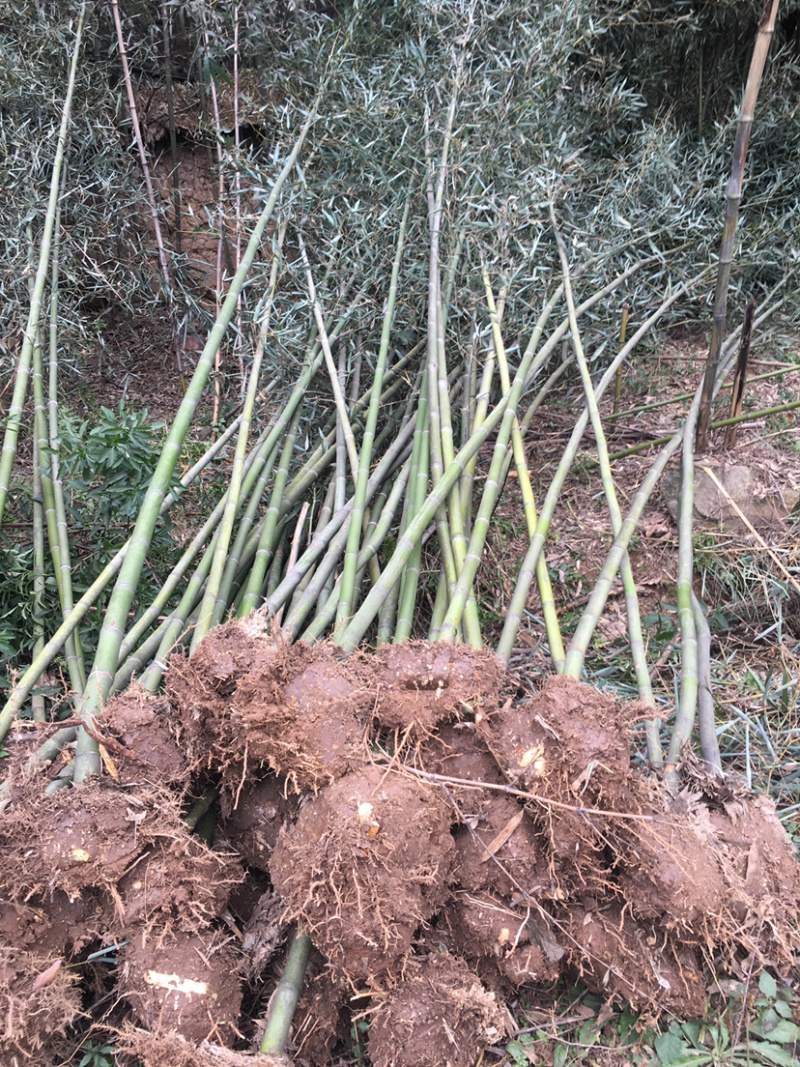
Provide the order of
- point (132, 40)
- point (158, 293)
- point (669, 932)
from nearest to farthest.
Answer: point (669, 932)
point (132, 40)
point (158, 293)

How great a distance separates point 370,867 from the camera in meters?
1.36

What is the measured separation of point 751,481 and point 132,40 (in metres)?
3.81

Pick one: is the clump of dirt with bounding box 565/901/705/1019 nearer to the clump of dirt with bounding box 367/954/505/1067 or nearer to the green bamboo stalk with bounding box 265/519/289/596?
the clump of dirt with bounding box 367/954/505/1067

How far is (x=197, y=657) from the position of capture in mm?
1591

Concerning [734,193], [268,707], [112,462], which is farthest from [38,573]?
[734,193]

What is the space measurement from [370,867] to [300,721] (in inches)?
12.8

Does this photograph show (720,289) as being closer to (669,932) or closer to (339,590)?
(339,590)

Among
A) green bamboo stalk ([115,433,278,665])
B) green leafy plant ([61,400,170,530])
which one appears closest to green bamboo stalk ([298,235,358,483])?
green bamboo stalk ([115,433,278,665])

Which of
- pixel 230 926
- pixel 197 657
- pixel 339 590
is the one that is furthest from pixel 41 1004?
pixel 339 590

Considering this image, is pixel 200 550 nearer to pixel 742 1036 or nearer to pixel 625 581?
pixel 625 581

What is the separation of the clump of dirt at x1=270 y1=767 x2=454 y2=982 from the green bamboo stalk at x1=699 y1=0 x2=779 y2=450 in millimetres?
2090

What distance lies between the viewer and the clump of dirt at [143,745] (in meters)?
1.52

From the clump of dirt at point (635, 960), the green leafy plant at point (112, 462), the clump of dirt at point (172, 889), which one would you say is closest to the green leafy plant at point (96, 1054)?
the clump of dirt at point (172, 889)

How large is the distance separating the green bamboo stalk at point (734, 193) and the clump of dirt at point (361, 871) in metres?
2.09
